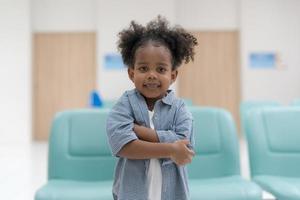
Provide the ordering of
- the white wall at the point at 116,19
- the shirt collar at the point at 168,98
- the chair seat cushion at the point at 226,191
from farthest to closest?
the white wall at the point at 116,19
the chair seat cushion at the point at 226,191
the shirt collar at the point at 168,98

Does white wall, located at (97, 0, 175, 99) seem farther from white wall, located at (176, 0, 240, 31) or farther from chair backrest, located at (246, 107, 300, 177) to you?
chair backrest, located at (246, 107, 300, 177)

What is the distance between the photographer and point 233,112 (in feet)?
24.5

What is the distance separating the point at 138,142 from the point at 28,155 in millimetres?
4681

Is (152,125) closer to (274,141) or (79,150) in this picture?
(79,150)

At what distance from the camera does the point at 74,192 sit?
1.62 m

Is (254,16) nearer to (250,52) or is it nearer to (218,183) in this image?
(250,52)

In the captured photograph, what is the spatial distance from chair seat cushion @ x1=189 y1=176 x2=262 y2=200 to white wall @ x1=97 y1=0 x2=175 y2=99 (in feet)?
17.1

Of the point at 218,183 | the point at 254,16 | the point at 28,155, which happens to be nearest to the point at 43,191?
the point at 218,183

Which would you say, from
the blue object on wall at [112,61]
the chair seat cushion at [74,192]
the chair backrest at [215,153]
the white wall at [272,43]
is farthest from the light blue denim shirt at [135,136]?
the white wall at [272,43]

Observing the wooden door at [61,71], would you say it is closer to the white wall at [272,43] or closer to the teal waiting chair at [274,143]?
the white wall at [272,43]

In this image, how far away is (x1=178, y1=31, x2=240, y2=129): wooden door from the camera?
7.46 meters

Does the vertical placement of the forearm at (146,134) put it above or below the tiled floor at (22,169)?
above

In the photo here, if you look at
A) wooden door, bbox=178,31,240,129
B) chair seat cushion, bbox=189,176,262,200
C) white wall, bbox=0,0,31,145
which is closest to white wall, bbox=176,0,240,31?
wooden door, bbox=178,31,240,129

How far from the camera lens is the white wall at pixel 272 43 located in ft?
24.1
